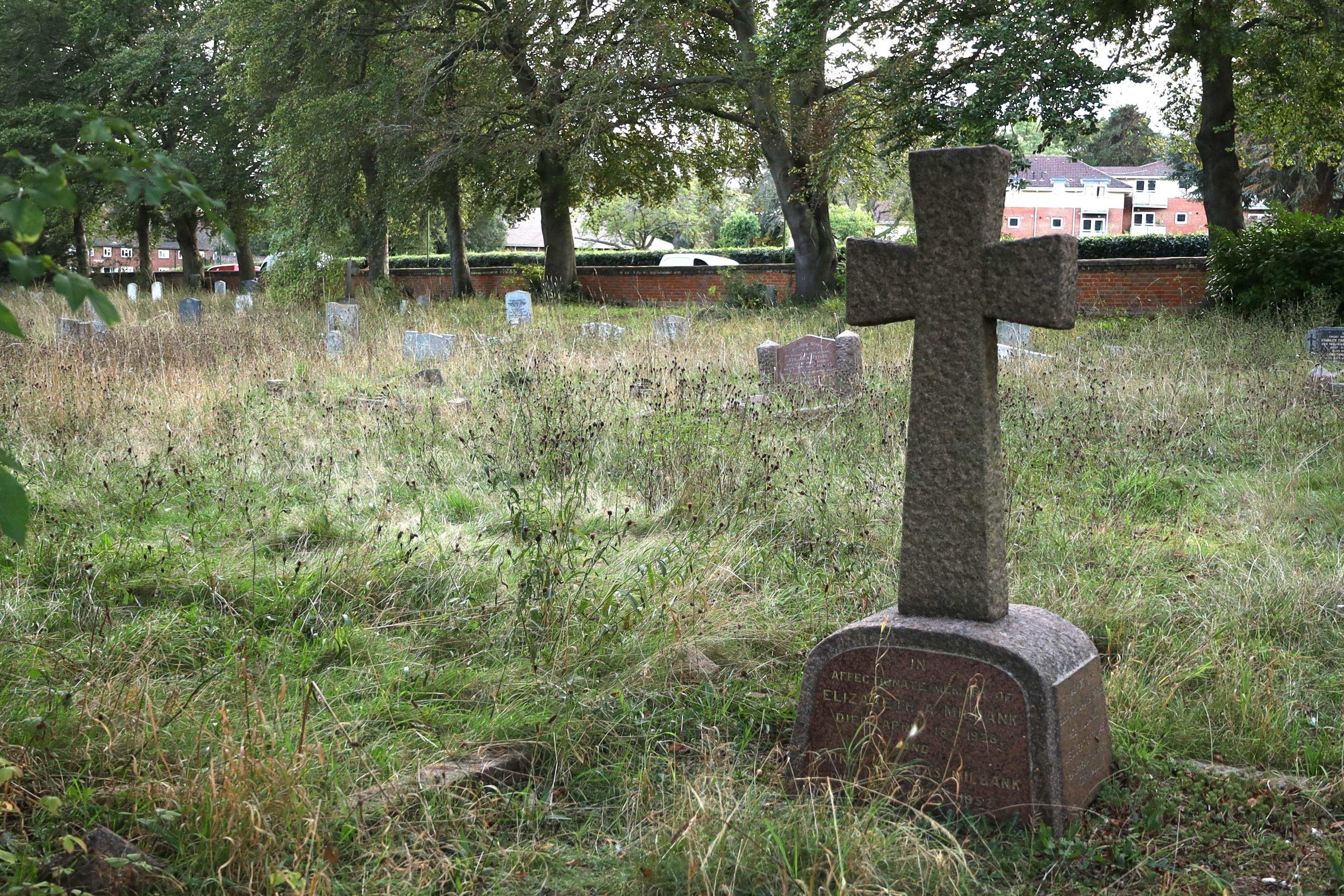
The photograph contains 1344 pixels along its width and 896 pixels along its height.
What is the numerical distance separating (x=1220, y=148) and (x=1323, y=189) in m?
9.84

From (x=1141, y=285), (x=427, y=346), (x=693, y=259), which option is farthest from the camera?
(x=693, y=259)

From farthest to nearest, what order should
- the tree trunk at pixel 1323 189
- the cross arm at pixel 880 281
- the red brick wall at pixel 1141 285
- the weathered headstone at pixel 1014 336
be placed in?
the tree trunk at pixel 1323 189 → the red brick wall at pixel 1141 285 → the weathered headstone at pixel 1014 336 → the cross arm at pixel 880 281

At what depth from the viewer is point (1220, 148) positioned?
1848cm

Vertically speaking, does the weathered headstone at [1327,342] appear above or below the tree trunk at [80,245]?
below

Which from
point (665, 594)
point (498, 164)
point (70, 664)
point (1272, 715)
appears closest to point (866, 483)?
point (665, 594)

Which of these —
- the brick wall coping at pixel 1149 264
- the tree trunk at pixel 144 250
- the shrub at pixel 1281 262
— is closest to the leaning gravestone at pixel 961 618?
the shrub at pixel 1281 262

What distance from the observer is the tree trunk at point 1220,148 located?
18016 mm

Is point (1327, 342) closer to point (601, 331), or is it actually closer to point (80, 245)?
point (601, 331)

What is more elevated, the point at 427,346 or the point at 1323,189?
the point at 1323,189

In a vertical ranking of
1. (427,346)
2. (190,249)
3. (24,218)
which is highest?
(190,249)

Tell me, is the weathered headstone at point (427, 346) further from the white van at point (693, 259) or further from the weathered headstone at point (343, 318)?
the white van at point (693, 259)

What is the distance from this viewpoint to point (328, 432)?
28.8 ft

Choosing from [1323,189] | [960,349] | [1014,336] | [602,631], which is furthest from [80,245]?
[960,349]

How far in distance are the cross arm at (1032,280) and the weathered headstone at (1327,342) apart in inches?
410
